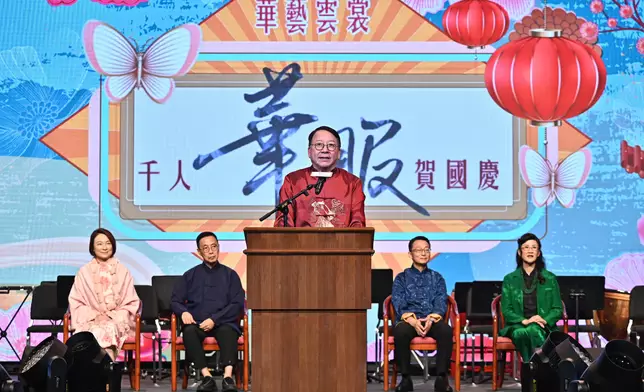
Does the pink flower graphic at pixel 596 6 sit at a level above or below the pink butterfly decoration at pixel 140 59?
above

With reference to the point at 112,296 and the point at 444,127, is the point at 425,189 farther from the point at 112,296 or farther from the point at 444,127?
the point at 112,296

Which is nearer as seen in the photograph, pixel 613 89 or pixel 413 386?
pixel 413 386

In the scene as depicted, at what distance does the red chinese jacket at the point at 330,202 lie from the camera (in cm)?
577

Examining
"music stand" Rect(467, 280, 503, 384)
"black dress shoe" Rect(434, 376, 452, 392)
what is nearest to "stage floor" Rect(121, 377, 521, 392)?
"music stand" Rect(467, 280, 503, 384)

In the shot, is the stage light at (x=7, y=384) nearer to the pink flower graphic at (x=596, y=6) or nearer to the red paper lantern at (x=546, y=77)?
the red paper lantern at (x=546, y=77)

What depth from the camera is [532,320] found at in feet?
24.0

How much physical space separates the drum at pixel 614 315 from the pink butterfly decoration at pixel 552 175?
77 centimetres

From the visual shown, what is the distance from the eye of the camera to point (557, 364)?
235 inches

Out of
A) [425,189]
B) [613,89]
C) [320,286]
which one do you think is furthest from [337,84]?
[320,286]

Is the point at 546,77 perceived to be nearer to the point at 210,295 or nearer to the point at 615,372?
the point at 615,372

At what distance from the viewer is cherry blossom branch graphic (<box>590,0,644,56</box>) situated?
8750 millimetres

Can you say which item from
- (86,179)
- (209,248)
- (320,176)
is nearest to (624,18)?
(209,248)

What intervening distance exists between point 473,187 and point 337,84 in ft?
4.18

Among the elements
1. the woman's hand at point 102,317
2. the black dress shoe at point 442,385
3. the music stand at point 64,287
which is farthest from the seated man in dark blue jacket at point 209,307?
the black dress shoe at point 442,385
